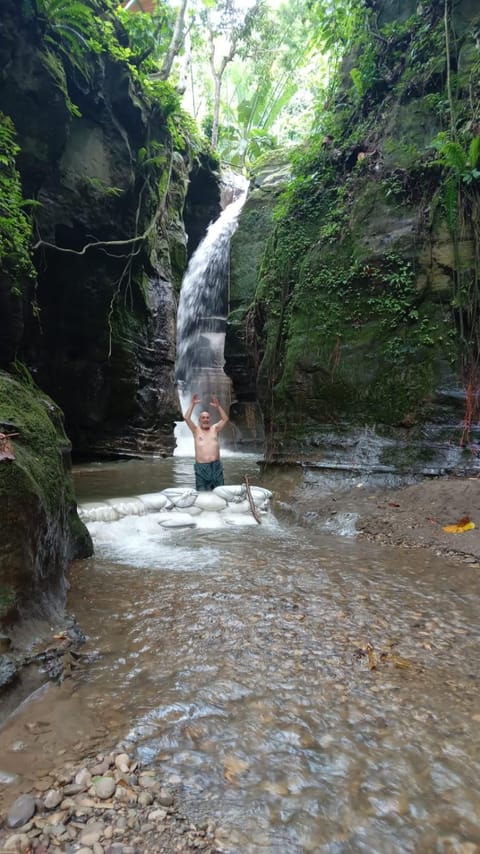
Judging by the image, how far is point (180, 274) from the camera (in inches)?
613

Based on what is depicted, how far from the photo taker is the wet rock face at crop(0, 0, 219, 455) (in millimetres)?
7098

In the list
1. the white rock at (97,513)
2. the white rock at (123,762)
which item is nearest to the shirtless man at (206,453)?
the white rock at (97,513)

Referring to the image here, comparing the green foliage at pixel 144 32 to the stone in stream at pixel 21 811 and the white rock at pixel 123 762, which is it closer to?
the white rock at pixel 123 762

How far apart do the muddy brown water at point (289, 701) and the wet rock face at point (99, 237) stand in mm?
4129

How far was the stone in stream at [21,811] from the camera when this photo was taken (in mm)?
1562

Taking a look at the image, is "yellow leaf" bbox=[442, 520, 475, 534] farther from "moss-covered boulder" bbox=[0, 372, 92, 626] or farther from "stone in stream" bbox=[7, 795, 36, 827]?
"stone in stream" bbox=[7, 795, 36, 827]

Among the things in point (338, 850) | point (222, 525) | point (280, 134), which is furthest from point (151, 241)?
point (280, 134)

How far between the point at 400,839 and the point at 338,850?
217 millimetres

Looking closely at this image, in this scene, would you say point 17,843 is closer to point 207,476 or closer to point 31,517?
point 31,517

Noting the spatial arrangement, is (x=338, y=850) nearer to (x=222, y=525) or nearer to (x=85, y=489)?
(x=222, y=525)

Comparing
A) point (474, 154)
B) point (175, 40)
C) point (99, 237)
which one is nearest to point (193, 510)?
point (474, 154)

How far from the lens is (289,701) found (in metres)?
2.29

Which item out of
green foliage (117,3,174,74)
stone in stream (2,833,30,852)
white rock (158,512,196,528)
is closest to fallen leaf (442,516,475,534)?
white rock (158,512,196,528)

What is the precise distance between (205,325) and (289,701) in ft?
51.6
